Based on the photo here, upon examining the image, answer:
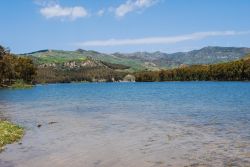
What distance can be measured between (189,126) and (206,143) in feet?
37.0

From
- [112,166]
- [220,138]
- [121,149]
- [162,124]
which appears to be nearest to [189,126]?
[162,124]

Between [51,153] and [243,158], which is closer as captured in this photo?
[243,158]

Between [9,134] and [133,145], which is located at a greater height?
[9,134]

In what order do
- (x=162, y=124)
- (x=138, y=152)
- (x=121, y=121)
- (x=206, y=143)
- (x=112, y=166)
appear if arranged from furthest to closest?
(x=121, y=121)
(x=162, y=124)
(x=206, y=143)
(x=138, y=152)
(x=112, y=166)

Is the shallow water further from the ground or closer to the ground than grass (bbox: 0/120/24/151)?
closer to the ground

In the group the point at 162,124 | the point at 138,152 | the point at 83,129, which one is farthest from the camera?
the point at 162,124

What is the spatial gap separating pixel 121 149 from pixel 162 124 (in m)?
16.6

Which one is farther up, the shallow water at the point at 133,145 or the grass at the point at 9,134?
the grass at the point at 9,134

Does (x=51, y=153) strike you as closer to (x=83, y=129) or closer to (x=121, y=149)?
(x=121, y=149)

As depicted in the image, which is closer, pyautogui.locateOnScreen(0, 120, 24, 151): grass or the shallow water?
the shallow water

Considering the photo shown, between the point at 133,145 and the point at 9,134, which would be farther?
the point at 9,134

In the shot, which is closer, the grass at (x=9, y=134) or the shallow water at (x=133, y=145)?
the shallow water at (x=133, y=145)

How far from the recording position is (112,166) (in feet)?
84.1

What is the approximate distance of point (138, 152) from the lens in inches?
1192
